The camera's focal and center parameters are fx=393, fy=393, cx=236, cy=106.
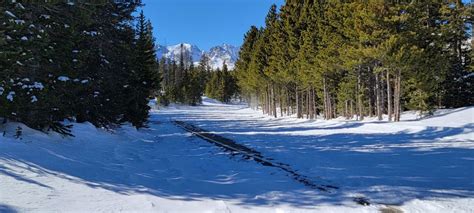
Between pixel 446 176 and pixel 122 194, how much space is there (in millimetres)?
6589

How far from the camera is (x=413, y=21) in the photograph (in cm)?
2459

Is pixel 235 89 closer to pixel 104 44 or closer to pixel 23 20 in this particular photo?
pixel 104 44

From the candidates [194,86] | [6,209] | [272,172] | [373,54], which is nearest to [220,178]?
[272,172]

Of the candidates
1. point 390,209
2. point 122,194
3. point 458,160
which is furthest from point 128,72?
point 390,209

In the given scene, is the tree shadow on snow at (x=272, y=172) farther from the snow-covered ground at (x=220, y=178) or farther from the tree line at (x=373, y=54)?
the tree line at (x=373, y=54)

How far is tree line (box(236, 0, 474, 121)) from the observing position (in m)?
24.5

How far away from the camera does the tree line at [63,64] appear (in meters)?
10.5

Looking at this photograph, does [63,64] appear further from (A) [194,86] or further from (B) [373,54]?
(A) [194,86]

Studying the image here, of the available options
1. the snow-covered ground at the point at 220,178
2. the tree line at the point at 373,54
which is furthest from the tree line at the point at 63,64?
the tree line at the point at 373,54

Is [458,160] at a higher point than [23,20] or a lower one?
lower

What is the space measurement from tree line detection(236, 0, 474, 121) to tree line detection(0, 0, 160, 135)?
47.8 feet

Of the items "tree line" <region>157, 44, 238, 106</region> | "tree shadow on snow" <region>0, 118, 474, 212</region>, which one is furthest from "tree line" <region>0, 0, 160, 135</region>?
"tree line" <region>157, 44, 238, 106</region>

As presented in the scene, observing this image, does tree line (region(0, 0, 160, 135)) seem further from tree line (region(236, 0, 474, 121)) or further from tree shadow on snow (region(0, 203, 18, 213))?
tree line (region(236, 0, 474, 121))

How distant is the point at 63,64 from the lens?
13.2m
